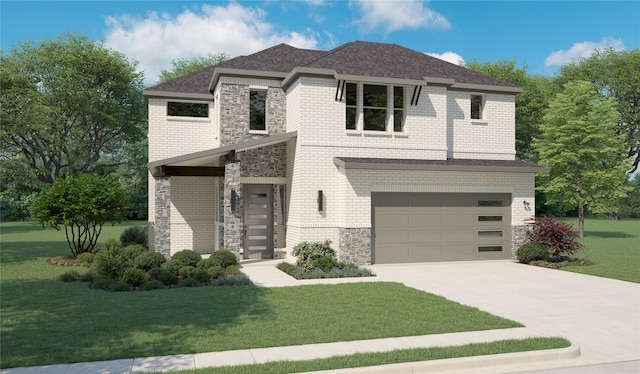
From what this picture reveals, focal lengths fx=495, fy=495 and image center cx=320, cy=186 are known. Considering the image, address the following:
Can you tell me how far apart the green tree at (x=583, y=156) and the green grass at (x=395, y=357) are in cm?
2568

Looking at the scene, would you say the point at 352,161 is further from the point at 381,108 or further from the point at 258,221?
the point at 258,221

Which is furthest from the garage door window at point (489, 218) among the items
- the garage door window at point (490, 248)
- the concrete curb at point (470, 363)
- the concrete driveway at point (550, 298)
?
the concrete curb at point (470, 363)

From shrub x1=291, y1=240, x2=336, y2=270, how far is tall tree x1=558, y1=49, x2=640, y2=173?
42927 millimetres

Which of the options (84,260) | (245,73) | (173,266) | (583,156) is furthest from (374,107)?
(583,156)

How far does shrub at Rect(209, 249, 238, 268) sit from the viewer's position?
49.1 ft

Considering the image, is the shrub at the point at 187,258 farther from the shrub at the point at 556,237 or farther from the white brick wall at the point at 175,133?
the shrub at the point at 556,237

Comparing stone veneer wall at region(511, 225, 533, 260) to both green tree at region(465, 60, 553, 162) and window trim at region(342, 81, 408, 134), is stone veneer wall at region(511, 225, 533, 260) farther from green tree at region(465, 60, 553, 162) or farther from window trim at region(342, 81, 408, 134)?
green tree at region(465, 60, 553, 162)

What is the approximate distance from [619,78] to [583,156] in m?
22.8

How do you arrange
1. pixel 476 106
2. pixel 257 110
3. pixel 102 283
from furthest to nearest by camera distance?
pixel 476 106
pixel 257 110
pixel 102 283

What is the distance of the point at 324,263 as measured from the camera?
15125 mm

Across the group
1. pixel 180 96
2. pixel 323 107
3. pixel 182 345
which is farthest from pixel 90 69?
pixel 182 345

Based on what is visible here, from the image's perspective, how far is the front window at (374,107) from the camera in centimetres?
1798

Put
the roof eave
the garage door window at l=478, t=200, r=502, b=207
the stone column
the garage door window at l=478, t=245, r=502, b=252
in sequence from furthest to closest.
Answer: the roof eave
the garage door window at l=478, t=200, r=502, b=207
the garage door window at l=478, t=245, r=502, b=252
the stone column

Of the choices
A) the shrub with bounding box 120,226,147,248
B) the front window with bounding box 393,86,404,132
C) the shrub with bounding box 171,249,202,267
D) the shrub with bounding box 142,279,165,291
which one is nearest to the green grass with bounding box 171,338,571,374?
the shrub with bounding box 142,279,165,291
